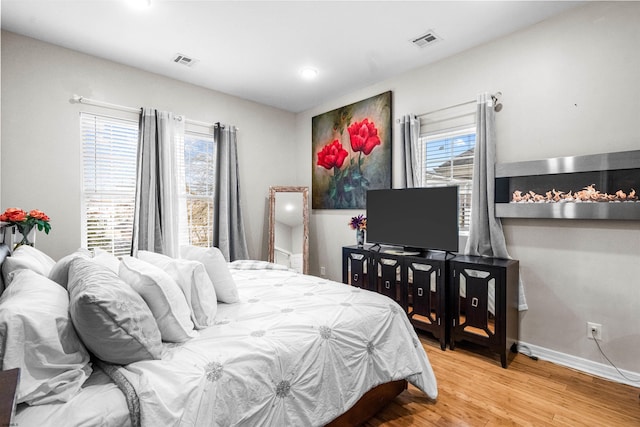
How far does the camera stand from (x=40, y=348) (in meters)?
1.00

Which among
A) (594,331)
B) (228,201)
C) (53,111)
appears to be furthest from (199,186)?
(594,331)

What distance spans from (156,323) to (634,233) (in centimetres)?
307

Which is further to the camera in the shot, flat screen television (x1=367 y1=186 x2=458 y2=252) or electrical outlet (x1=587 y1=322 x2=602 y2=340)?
flat screen television (x1=367 y1=186 x2=458 y2=252)

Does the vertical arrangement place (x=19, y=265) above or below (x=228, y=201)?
below

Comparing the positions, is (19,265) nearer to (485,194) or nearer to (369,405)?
(369,405)

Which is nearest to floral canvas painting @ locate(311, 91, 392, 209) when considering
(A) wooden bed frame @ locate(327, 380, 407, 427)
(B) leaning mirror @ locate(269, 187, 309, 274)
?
(B) leaning mirror @ locate(269, 187, 309, 274)

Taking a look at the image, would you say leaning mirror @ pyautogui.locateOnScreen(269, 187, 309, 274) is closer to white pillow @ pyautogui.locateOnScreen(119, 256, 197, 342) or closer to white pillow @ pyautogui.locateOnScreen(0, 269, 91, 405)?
white pillow @ pyautogui.locateOnScreen(119, 256, 197, 342)

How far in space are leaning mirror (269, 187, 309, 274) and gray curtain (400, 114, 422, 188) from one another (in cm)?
171

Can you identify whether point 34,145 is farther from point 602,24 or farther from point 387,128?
point 602,24

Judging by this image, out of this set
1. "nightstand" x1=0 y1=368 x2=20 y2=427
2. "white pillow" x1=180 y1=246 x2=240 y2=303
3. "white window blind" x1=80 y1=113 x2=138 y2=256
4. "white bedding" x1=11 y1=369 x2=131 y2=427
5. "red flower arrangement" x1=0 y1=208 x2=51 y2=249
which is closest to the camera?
"nightstand" x1=0 y1=368 x2=20 y2=427

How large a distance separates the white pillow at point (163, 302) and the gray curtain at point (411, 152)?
104 inches

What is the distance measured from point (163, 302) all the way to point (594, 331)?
3.00m

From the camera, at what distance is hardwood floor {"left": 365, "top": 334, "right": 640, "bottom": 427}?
5.98ft

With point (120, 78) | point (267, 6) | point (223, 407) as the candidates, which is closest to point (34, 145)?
point (120, 78)
